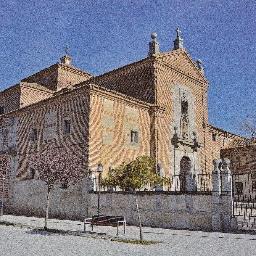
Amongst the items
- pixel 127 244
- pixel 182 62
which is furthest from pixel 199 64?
pixel 127 244

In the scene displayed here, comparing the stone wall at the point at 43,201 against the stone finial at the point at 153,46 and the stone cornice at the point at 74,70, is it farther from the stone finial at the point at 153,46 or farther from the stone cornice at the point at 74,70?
the stone cornice at the point at 74,70

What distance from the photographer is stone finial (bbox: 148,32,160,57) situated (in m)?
25.9

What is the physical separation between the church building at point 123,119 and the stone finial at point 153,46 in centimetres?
7

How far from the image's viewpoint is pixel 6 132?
1072 inches

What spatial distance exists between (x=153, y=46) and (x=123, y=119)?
6852mm

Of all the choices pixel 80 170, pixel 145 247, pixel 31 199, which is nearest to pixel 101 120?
pixel 80 170

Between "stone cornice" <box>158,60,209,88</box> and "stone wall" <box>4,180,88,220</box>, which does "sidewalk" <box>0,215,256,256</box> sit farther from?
"stone cornice" <box>158,60,209,88</box>

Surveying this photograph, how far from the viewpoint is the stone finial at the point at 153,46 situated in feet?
85.1

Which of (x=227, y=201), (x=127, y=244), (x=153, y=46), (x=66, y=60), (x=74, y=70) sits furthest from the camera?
(x=66, y=60)

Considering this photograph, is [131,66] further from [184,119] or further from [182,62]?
[184,119]

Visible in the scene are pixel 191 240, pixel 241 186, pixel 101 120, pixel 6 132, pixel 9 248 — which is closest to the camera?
pixel 9 248

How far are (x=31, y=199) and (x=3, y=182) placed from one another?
3.10m

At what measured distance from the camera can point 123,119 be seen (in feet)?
73.9

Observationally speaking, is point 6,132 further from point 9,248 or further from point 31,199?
point 9,248
